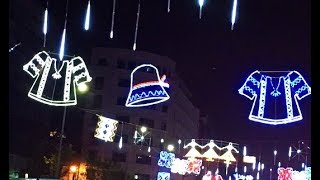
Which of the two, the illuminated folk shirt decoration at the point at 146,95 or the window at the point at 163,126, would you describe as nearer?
the illuminated folk shirt decoration at the point at 146,95

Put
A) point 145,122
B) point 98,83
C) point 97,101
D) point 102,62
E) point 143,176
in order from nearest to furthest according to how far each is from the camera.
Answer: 1. point 143,176
2. point 97,101
3. point 98,83
4. point 145,122
5. point 102,62

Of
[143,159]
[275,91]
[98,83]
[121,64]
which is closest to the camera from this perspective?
[275,91]

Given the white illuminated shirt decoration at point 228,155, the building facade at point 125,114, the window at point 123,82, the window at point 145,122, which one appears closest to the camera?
the white illuminated shirt decoration at point 228,155

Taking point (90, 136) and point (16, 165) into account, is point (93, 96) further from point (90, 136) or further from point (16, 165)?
point (16, 165)

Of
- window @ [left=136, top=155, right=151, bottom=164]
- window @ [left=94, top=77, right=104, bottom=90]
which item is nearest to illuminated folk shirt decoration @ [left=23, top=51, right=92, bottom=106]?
window @ [left=136, top=155, right=151, bottom=164]

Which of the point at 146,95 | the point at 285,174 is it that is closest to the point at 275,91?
the point at 146,95

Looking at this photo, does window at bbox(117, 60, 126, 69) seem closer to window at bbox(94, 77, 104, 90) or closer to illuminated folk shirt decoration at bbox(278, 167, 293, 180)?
window at bbox(94, 77, 104, 90)

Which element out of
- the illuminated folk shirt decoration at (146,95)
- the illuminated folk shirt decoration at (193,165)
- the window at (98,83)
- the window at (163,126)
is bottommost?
the illuminated folk shirt decoration at (193,165)

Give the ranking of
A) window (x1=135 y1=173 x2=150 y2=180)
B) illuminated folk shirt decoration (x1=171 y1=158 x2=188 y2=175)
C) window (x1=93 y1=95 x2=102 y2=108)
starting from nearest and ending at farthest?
illuminated folk shirt decoration (x1=171 y1=158 x2=188 y2=175)
window (x1=135 y1=173 x2=150 y2=180)
window (x1=93 y1=95 x2=102 y2=108)

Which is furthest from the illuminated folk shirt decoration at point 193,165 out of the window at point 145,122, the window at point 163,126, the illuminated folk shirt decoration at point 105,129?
the window at point 163,126

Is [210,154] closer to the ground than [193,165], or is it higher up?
higher up

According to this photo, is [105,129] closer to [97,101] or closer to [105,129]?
[105,129]

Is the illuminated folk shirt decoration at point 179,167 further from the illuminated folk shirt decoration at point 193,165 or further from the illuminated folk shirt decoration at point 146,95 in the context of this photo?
the illuminated folk shirt decoration at point 146,95

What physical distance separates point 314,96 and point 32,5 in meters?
46.6
